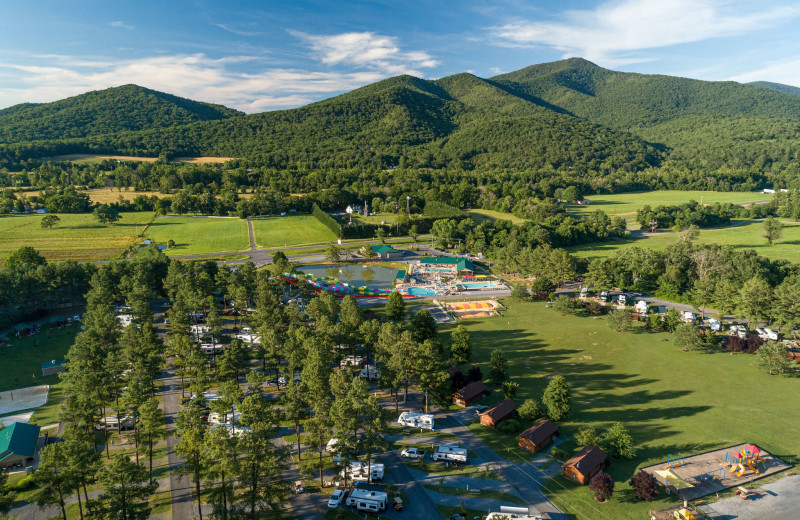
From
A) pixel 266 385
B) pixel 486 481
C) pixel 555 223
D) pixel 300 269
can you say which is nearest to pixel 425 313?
pixel 266 385

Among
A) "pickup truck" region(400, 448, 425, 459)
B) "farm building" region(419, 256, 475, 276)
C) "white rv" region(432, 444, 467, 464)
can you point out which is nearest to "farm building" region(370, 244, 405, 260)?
"farm building" region(419, 256, 475, 276)

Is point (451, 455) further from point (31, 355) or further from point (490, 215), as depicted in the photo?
point (490, 215)

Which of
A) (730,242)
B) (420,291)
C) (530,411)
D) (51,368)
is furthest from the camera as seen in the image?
(730,242)

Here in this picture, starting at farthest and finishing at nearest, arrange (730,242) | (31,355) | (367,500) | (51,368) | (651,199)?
(651,199), (730,242), (31,355), (51,368), (367,500)

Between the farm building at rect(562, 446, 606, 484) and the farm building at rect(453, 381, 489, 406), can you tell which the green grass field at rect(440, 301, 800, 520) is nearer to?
the farm building at rect(562, 446, 606, 484)

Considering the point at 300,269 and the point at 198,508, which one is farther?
the point at 300,269

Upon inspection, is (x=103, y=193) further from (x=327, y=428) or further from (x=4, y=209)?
(x=327, y=428)

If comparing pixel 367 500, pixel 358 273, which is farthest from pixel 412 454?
pixel 358 273
